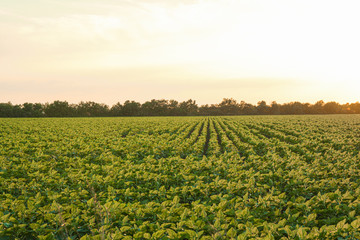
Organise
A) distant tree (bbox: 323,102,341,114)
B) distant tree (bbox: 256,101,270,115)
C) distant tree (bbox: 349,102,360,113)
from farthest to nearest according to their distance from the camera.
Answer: distant tree (bbox: 349,102,360,113)
distant tree (bbox: 256,101,270,115)
distant tree (bbox: 323,102,341,114)

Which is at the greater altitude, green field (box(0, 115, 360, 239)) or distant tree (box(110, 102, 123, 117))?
distant tree (box(110, 102, 123, 117))

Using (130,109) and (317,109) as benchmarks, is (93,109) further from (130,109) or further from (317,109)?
(317,109)

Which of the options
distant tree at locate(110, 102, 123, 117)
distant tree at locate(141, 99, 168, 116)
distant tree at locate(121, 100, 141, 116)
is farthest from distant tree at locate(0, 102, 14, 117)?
distant tree at locate(141, 99, 168, 116)

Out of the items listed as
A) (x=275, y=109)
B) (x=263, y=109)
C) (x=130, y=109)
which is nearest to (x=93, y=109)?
(x=130, y=109)

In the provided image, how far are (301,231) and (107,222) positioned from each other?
282 centimetres

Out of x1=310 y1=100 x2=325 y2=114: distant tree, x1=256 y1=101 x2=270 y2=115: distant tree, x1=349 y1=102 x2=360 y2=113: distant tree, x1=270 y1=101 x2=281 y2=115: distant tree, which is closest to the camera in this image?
x1=310 y1=100 x2=325 y2=114: distant tree

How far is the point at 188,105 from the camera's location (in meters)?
122

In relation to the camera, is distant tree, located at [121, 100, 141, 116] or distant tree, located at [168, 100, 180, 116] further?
distant tree, located at [168, 100, 180, 116]

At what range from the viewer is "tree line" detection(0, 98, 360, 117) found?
82050 mm

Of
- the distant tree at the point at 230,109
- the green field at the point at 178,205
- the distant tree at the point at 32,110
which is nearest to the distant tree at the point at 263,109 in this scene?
the distant tree at the point at 230,109

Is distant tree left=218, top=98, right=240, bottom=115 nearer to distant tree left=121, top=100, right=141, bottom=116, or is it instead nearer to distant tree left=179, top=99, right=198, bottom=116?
distant tree left=179, top=99, right=198, bottom=116

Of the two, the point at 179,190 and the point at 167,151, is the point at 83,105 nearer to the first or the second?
the point at 167,151

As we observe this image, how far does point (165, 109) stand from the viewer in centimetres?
11106

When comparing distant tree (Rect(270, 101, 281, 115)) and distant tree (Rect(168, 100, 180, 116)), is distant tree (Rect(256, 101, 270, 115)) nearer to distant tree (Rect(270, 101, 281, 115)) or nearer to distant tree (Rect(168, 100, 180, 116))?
distant tree (Rect(270, 101, 281, 115))
